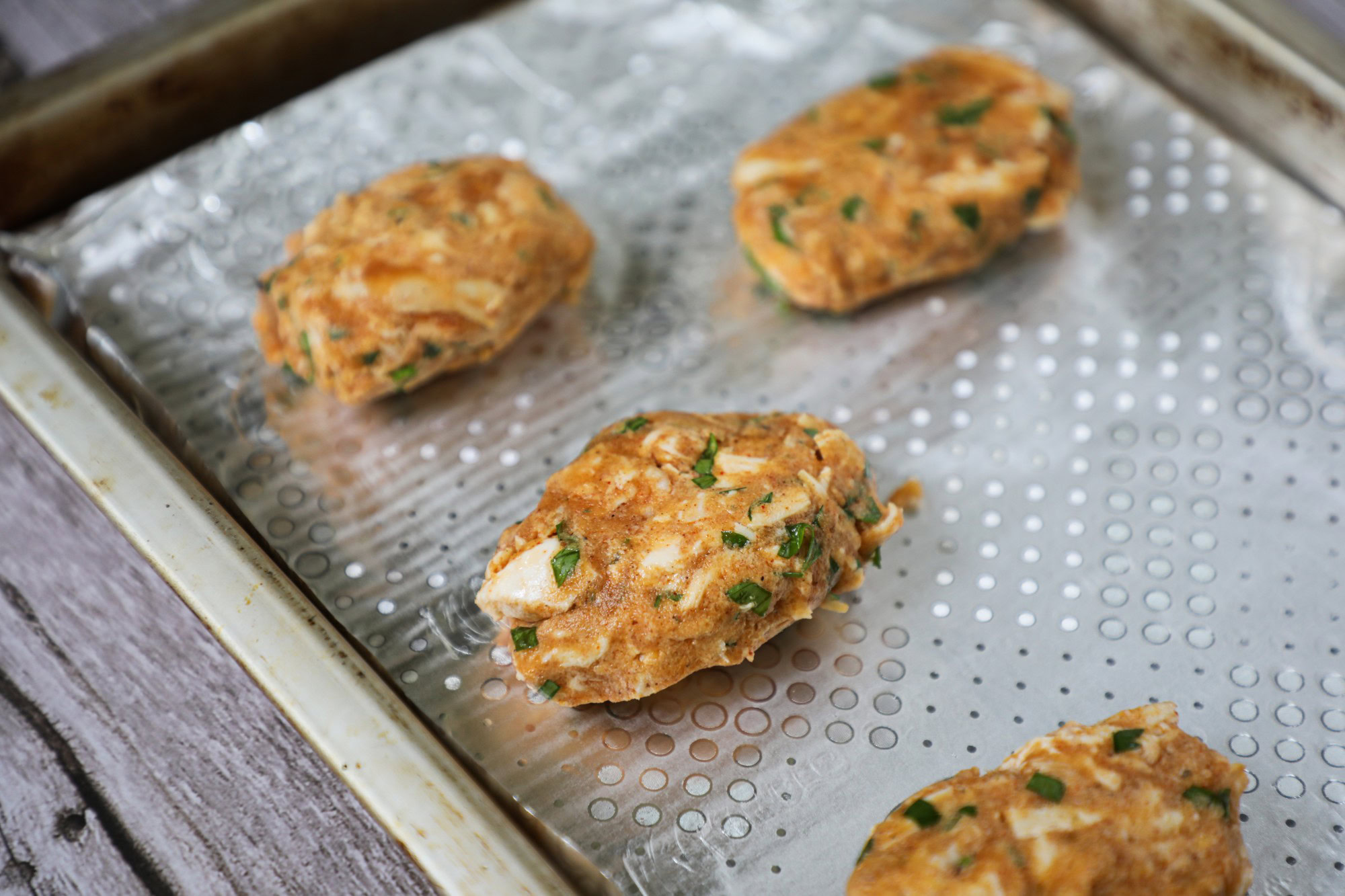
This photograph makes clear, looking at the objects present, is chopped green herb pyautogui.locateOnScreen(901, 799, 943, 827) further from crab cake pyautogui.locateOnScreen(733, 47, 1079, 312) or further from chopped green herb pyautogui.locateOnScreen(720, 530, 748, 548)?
crab cake pyautogui.locateOnScreen(733, 47, 1079, 312)

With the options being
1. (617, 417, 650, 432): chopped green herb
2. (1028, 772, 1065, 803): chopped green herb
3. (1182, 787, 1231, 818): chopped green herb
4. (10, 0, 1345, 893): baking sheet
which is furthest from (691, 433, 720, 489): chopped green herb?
(1182, 787, 1231, 818): chopped green herb

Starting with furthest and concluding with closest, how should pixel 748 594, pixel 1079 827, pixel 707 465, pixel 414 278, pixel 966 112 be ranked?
pixel 966 112
pixel 414 278
pixel 707 465
pixel 748 594
pixel 1079 827

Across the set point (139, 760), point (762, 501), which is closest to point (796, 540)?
point (762, 501)

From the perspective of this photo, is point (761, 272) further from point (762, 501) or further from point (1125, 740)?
point (1125, 740)

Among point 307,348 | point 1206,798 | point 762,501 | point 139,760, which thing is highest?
point 307,348

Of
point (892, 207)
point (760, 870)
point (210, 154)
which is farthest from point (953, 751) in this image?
point (210, 154)

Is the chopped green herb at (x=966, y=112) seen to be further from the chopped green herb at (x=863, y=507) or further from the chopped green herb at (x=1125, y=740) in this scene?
the chopped green herb at (x=1125, y=740)

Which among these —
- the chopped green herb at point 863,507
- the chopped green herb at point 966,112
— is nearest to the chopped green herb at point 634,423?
the chopped green herb at point 863,507
